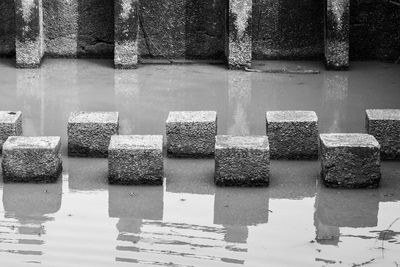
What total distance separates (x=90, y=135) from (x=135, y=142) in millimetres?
893

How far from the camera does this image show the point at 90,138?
9727 mm

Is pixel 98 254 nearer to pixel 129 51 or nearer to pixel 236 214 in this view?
pixel 236 214

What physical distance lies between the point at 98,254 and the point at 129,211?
1139 millimetres

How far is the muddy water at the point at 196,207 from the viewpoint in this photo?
725 centimetres

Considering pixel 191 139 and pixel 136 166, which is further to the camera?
pixel 191 139

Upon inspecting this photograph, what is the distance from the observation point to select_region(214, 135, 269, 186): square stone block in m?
8.78

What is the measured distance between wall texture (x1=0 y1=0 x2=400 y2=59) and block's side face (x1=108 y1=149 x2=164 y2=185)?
583 cm

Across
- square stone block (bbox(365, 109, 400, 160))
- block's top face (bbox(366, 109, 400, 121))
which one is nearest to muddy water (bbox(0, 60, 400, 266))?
square stone block (bbox(365, 109, 400, 160))

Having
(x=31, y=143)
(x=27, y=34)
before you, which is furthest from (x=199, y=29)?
(x=31, y=143)

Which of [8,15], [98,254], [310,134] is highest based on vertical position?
[8,15]

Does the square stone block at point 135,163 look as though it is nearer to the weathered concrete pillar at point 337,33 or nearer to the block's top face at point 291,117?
the block's top face at point 291,117

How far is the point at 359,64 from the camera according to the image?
14242mm

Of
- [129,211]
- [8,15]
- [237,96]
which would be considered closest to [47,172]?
[129,211]

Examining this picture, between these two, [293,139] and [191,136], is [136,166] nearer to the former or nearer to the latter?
[191,136]
